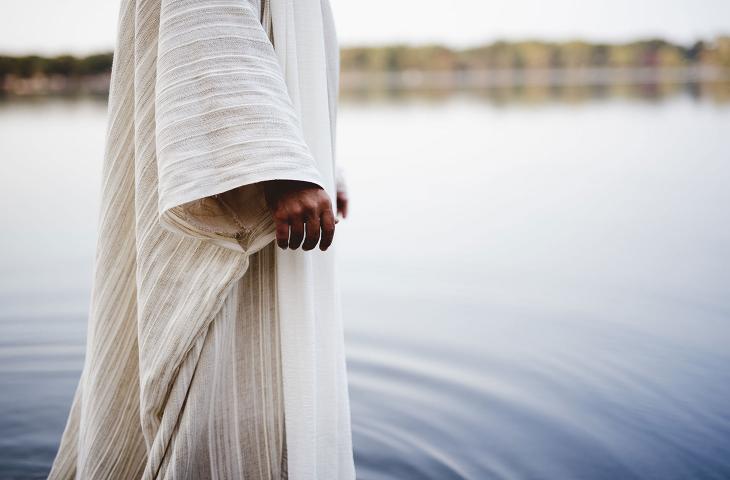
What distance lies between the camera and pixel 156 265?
126 cm

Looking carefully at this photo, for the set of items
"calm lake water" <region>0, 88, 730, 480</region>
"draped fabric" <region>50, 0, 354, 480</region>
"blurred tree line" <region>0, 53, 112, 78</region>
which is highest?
"blurred tree line" <region>0, 53, 112, 78</region>

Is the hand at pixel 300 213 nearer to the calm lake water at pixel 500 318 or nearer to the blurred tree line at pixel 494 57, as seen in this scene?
the calm lake water at pixel 500 318

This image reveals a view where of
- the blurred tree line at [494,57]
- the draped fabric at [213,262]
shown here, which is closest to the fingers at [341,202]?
the draped fabric at [213,262]

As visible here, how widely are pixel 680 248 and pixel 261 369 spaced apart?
467 cm

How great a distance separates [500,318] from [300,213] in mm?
2756

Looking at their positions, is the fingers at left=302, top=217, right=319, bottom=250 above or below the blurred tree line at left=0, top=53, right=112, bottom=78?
below

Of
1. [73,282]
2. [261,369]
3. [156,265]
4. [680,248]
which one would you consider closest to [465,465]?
[261,369]

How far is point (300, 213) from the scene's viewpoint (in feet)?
3.71

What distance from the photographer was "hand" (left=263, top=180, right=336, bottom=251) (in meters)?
1.13

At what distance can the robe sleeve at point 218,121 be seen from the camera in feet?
3.66

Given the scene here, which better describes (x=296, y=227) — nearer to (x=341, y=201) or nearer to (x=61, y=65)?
(x=341, y=201)

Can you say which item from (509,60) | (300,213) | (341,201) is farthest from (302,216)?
(509,60)

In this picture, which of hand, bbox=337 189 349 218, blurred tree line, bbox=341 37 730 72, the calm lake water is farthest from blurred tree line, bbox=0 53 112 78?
hand, bbox=337 189 349 218

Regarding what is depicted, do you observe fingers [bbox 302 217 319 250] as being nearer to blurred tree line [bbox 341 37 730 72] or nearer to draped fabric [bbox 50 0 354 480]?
draped fabric [bbox 50 0 354 480]
